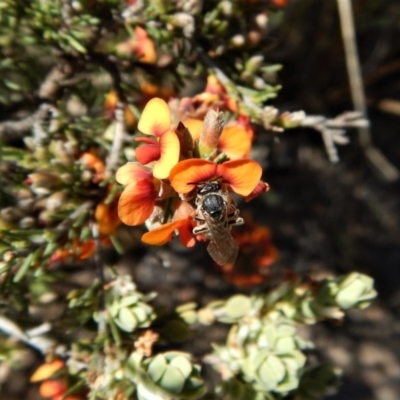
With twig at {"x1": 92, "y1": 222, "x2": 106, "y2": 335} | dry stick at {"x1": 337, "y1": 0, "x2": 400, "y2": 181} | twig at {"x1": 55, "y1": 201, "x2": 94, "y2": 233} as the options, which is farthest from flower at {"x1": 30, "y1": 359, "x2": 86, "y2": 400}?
dry stick at {"x1": 337, "y1": 0, "x2": 400, "y2": 181}

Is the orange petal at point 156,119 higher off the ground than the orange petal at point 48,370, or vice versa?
the orange petal at point 156,119

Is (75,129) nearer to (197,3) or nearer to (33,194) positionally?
(33,194)

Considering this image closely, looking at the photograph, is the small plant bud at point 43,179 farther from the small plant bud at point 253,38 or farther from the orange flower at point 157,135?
the small plant bud at point 253,38

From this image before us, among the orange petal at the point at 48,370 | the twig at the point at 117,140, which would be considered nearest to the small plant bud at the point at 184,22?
the twig at the point at 117,140

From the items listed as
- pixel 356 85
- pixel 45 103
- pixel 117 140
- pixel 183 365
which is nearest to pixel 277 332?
pixel 183 365

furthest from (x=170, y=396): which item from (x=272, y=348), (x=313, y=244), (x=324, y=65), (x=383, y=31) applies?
(x=383, y=31)

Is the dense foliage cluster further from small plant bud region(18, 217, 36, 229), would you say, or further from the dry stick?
the dry stick
